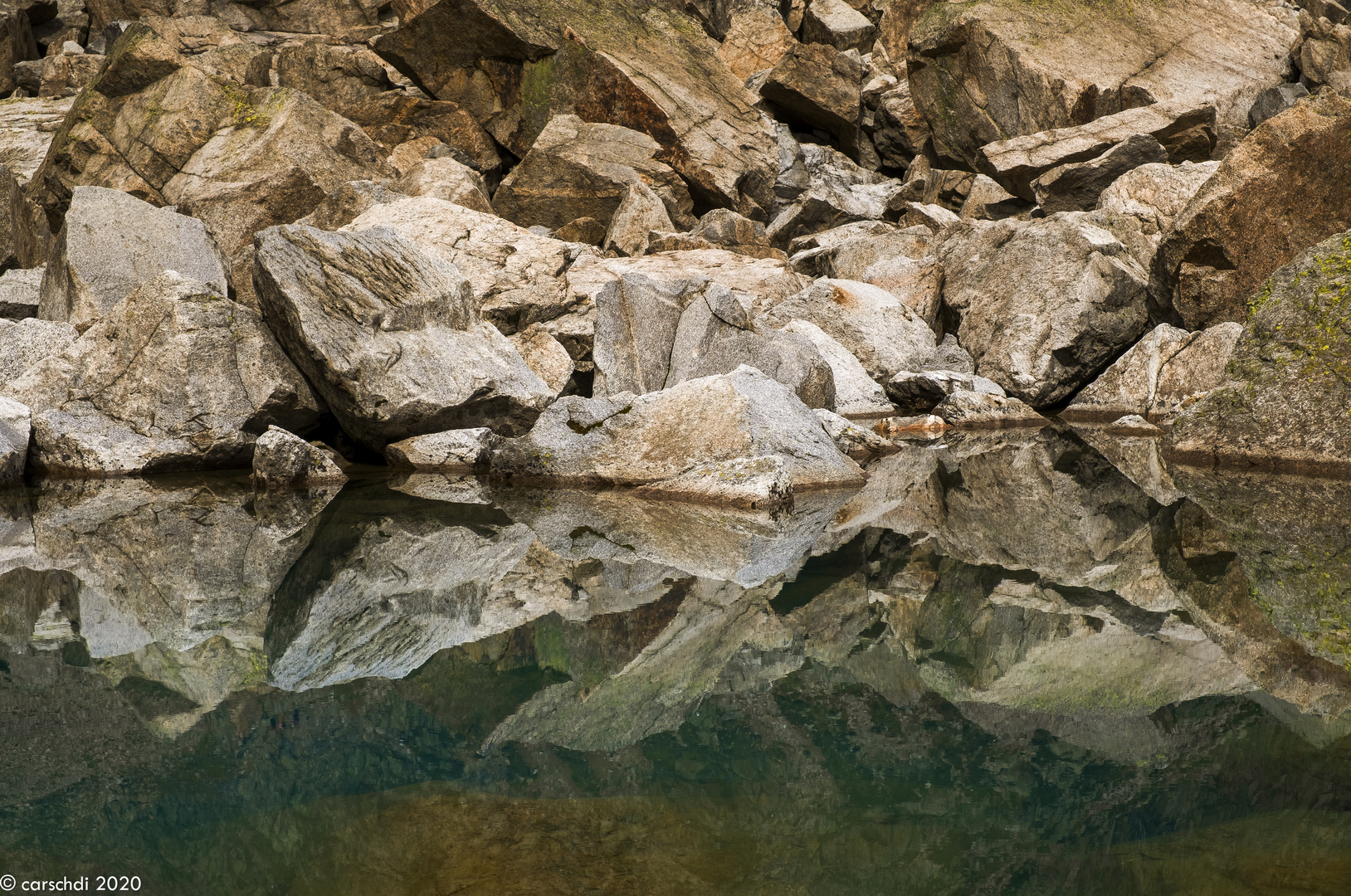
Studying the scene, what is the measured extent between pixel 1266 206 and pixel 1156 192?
4.41m

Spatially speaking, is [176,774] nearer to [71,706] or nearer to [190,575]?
[71,706]

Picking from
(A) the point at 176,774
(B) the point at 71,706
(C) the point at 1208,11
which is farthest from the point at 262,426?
(C) the point at 1208,11

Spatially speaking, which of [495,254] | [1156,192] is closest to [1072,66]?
[1156,192]

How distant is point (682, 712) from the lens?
12.4 feet

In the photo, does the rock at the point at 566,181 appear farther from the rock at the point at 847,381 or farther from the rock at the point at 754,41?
the rock at the point at 754,41

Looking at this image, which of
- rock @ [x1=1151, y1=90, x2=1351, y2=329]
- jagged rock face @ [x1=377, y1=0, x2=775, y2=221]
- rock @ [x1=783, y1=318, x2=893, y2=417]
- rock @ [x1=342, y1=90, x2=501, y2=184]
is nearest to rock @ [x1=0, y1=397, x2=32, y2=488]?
rock @ [x1=783, y1=318, x2=893, y2=417]

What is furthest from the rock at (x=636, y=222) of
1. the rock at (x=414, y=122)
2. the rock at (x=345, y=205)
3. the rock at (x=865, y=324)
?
the rock at (x=414, y=122)

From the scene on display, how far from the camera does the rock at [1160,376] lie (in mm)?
15383

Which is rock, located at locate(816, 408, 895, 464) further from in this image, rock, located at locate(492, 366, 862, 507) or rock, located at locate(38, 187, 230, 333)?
rock, located at locate(38, 187, 230, 333)

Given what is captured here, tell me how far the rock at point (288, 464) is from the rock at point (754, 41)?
2762 cm

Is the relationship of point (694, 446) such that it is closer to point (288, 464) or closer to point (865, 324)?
point (288, 464)

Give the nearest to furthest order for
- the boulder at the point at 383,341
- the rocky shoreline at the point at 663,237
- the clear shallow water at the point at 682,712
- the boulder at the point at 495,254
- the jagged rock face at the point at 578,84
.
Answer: the clear shallow water at the point at 682,712 < the rocky shoreline at the point at 663,237 < the boulder at the point at 383,341 < the boulder at the point at 495,254 < the jagged rock face at the point at 578,84

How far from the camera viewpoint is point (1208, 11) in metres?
30.6

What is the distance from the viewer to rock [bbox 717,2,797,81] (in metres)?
34.6
